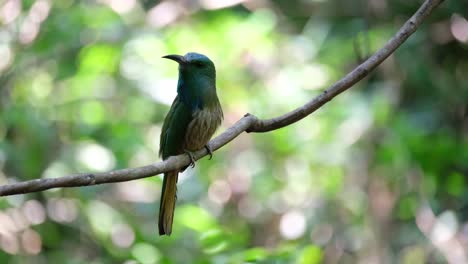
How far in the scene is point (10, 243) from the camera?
4.89 metres

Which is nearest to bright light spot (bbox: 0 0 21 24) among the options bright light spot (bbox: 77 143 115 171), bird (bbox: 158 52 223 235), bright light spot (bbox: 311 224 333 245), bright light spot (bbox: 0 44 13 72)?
bright light spot (bbox: 0 44 13 72)

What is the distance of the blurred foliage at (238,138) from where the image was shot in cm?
510

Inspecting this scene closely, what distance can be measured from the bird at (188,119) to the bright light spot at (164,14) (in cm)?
216

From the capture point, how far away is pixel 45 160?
Answer: 499 cm

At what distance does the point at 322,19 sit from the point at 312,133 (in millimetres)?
1446

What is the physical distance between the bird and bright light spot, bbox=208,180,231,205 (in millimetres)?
1861

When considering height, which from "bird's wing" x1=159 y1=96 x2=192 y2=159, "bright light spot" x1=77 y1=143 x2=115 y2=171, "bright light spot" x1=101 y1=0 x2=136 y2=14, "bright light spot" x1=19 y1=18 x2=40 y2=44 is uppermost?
"bright light spot" x1=101 y1=0 x2=136 y2=14

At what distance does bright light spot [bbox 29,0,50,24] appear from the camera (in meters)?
5.38

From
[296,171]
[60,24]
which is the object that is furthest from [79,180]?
[296,171]

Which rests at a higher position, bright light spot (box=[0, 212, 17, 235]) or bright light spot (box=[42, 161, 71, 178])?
bright light spot (box=[42, 161, 71, 178])

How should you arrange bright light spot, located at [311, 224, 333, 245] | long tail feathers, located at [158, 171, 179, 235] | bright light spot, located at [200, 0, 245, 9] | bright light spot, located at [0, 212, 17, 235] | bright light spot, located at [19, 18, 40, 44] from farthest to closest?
bright light spot, located at [200, 0, 245, 9]
bright light spot, located at [311, 224, 333, 245]
bright light spot, located at [19, 18, 40, 44]
bright light spot, located at [0, 212, 17, 235]
long tail feathers, located at [158, 171, 179, 235]

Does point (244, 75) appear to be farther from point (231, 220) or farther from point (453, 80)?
point (453, 80)

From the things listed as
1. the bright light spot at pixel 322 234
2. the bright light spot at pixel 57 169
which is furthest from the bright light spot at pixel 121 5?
the bright light spot at pixel 322 234

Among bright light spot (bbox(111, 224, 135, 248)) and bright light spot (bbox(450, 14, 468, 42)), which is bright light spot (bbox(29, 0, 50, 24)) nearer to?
bright light spot (bbox(111, 224, 135, 248))
